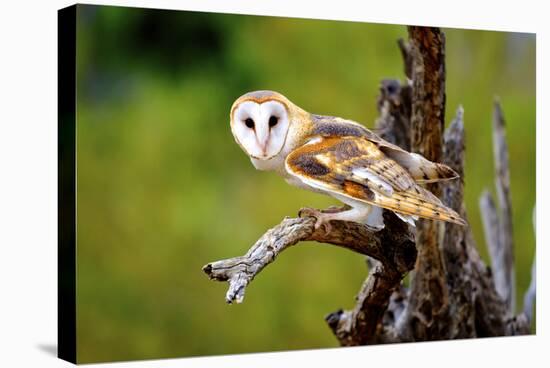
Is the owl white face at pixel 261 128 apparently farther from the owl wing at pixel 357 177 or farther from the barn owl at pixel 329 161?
the owl wing at pixel 357 177

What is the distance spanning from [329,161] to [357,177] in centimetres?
16

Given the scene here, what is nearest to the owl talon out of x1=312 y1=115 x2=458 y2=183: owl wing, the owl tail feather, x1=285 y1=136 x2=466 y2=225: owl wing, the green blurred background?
x1=285 y1=136 x2=466 y2=225: owl wing

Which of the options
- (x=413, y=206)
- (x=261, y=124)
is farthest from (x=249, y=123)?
(x=413, y=206)

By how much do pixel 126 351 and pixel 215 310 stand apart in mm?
608

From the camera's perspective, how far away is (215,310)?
5637 millimetres

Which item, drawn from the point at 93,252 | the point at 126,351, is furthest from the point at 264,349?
the point at 93,252

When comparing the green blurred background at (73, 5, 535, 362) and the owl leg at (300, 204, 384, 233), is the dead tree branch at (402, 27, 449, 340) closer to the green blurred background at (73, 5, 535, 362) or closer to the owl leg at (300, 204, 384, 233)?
the green blurred background at (73, 5, 535, 362)

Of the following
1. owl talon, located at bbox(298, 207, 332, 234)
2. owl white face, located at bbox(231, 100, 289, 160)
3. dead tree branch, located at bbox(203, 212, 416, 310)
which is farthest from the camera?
owl white face, located at bbox(231, 100, 289, 160)

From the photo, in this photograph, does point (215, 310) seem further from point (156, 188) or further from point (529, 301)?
point (529, 301)

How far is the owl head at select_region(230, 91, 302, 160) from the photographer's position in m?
4.84

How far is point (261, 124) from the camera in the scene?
15.9 ft

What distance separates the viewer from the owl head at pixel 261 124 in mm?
4844

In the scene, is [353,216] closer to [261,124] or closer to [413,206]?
[413,206]

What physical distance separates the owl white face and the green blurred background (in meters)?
0.69
